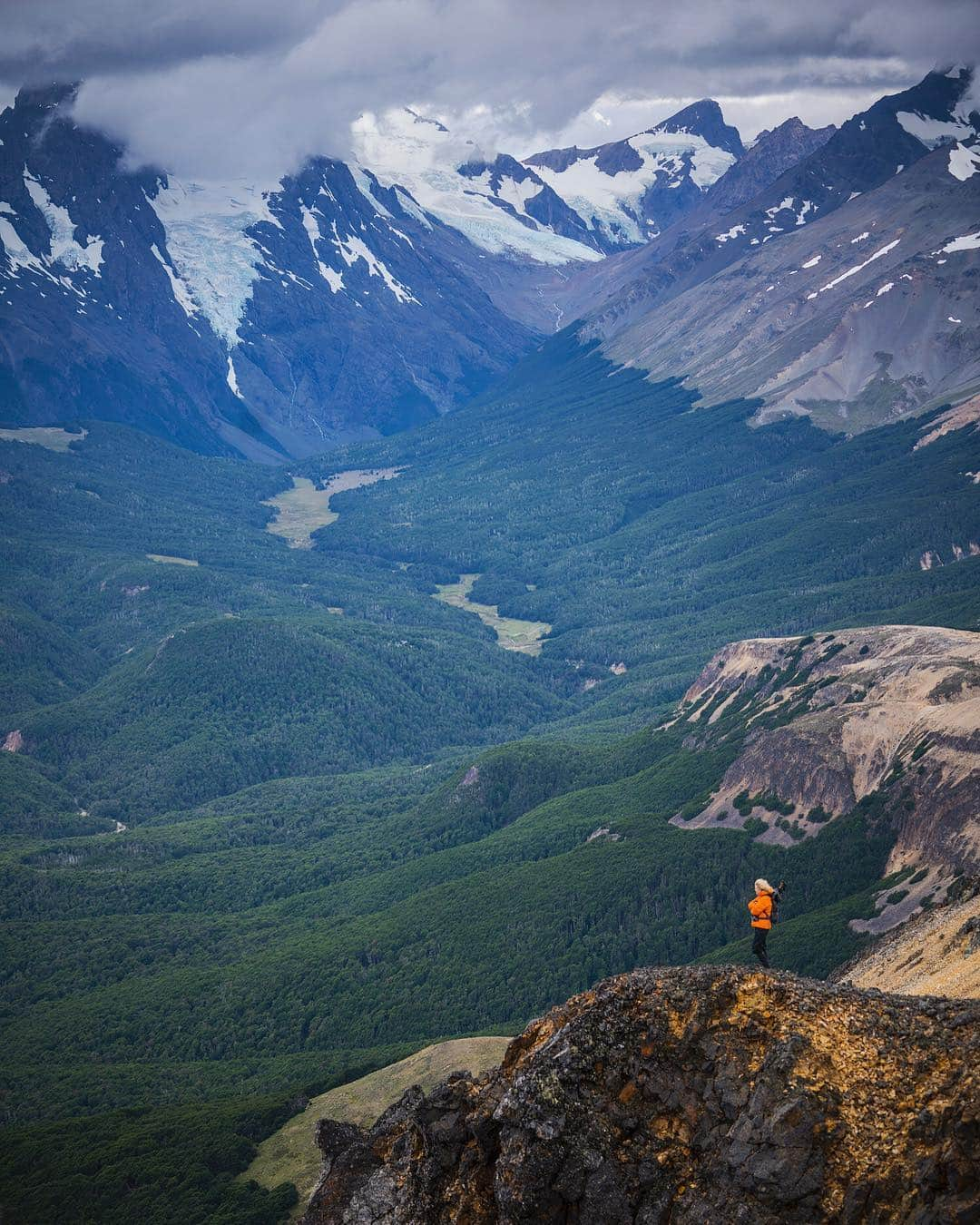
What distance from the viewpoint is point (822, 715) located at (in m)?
146

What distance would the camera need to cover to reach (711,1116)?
3434 cm

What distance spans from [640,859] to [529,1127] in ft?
384

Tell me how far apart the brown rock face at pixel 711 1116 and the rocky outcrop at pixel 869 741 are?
72.4 meters

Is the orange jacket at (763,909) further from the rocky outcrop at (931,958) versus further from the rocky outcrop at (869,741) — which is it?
the rocky outcrop at (869,741)

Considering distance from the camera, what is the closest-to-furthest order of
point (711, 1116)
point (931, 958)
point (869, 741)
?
point (711, 1116)
point (931, 958)
point (869, 741)

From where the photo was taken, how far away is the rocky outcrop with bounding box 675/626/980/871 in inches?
4532

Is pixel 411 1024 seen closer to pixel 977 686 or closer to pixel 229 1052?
pixel 229 1052

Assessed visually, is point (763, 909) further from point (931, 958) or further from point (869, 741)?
point (869, 741)

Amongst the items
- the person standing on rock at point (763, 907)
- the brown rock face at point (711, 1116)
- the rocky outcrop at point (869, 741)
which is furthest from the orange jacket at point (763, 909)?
the rocky outcrop at point (869, 741)

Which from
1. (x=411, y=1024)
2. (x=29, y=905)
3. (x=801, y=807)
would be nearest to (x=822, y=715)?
(x=801, y=807)

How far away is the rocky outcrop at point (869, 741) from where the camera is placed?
115 m

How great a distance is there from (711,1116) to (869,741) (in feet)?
342

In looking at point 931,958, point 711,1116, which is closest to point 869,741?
point 931,958

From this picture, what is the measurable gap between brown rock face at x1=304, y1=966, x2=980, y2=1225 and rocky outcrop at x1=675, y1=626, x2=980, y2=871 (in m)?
72.4
